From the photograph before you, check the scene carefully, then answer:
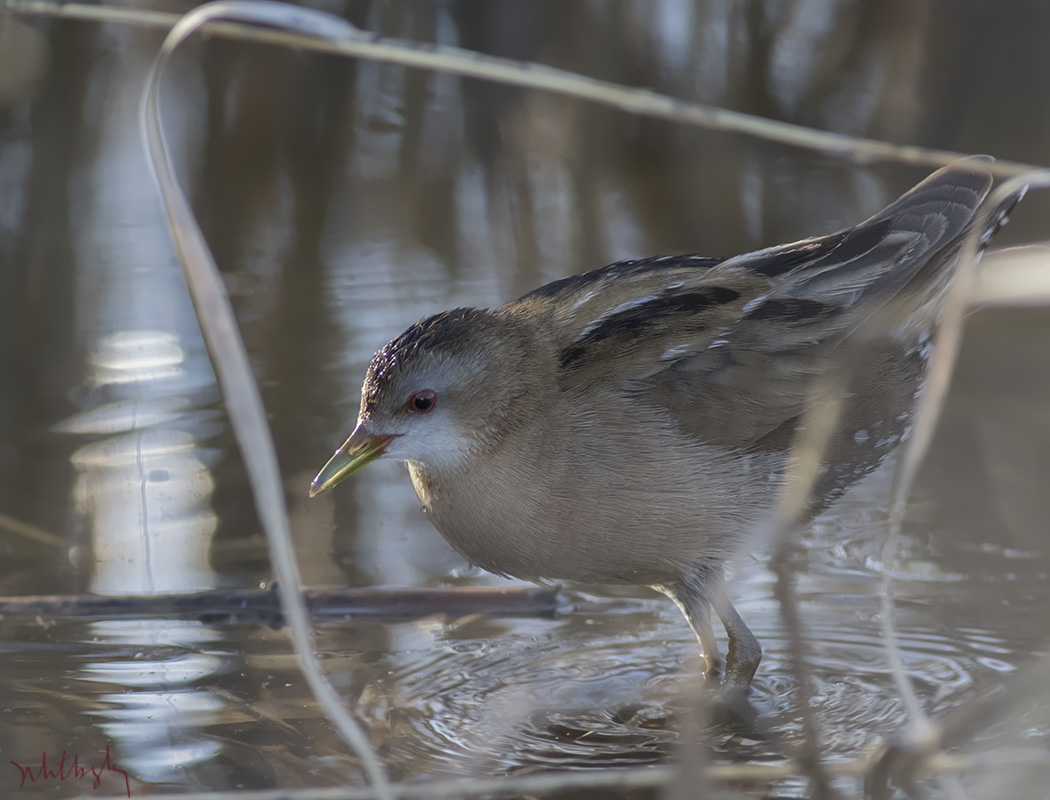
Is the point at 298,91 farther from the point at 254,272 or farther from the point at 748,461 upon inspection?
the point at 748,461

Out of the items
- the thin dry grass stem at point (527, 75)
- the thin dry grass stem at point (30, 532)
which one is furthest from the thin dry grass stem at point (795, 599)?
the thin dry grass stem at point (30, 532)

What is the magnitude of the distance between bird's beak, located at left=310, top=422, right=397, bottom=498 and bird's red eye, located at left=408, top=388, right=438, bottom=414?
88mm

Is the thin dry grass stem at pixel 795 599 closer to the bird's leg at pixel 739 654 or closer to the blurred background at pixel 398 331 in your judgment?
the blurred background at pixel 398 331

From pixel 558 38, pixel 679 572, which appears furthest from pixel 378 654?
pixel 558 38

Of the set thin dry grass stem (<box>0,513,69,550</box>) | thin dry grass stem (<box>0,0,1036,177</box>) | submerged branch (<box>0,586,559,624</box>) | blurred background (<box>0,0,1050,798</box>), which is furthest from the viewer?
thin dry grass stem (<box>0,513,69,550</box>)

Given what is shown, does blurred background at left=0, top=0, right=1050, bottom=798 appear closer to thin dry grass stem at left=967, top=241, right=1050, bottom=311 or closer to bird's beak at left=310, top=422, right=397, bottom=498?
bird's beak at left=310, top=422, right=397, bottom=498

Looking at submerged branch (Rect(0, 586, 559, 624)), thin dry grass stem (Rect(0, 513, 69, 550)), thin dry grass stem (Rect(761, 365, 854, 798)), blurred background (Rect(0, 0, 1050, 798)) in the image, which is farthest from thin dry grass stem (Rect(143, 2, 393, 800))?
thin dry grass stem (Rect(0, 513, 69, 550))

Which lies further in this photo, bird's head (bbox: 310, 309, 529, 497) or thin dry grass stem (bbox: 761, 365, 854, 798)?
bird's head (bbox: 310, 309, 529, 497)

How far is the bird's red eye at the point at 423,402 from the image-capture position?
133 inches
